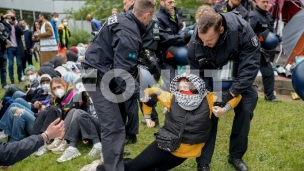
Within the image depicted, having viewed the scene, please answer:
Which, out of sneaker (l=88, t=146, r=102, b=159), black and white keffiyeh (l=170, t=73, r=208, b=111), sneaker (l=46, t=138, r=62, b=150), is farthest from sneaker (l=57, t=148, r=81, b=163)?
black and white keffiyeh (l=170, t=73, r=208, b=111)

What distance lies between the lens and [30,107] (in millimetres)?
4824

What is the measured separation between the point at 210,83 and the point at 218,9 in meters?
1.64

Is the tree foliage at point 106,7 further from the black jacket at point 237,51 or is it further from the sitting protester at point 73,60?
the black jacket at point 237,51

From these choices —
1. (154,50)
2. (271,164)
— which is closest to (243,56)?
(271,164)

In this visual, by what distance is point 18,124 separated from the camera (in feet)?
14.1

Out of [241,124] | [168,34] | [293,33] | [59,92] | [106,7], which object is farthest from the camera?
[106,7]

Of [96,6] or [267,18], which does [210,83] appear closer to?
[267,18]

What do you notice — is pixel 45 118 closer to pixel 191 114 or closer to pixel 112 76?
pixel 112 76

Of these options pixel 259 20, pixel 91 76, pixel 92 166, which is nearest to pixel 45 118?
pixel 92 166

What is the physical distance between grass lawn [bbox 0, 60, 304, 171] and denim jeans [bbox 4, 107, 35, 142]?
0.44m

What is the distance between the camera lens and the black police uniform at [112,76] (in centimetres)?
293

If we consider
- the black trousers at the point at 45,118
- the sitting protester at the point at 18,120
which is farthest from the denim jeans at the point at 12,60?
the black trousers at the point at 45,118

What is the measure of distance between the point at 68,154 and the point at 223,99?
6.59ft

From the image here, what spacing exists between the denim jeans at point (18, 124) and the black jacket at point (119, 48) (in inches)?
65.4
